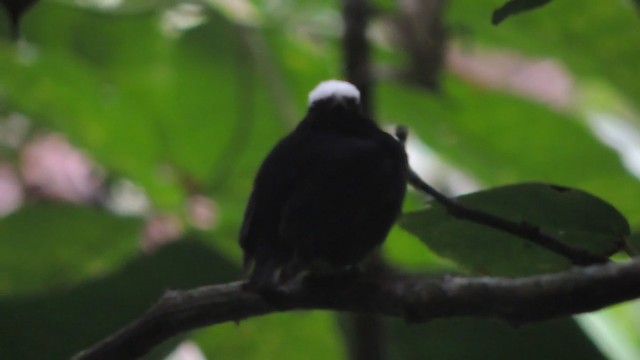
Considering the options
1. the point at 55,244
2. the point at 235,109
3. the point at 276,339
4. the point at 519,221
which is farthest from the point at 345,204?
the point at 235,109

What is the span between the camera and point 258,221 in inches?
27.9

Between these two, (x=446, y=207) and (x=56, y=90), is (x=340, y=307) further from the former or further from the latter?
(x=56, y=90)

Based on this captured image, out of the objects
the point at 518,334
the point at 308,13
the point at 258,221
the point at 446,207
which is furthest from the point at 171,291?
the point at 308,13

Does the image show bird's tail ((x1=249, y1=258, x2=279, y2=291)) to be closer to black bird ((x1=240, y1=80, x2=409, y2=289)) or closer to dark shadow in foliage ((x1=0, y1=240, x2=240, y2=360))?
black bird ((x1=240, y1=80, x2=409, y2=289))

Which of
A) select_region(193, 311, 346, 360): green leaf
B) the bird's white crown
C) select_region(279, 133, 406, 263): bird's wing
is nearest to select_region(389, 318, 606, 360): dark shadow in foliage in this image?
select_region(193, 311, 346, 360): green leaf

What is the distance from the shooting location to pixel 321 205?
658mm

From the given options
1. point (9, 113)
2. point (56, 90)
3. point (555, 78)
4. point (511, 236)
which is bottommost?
point (555, 78)

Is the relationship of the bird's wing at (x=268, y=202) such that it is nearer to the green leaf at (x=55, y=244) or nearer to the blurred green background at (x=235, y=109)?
the blurred green background at (x=235, y=109)

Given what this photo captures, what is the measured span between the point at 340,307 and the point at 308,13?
2.88 ft

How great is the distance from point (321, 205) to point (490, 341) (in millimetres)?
457

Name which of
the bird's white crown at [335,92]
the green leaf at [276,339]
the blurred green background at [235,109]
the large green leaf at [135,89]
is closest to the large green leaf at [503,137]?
the blurred green background at [235,109]

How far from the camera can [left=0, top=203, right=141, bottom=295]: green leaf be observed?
1.26m

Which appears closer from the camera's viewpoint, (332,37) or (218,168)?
(218,168)

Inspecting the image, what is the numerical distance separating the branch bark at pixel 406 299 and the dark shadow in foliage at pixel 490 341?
0.42m
